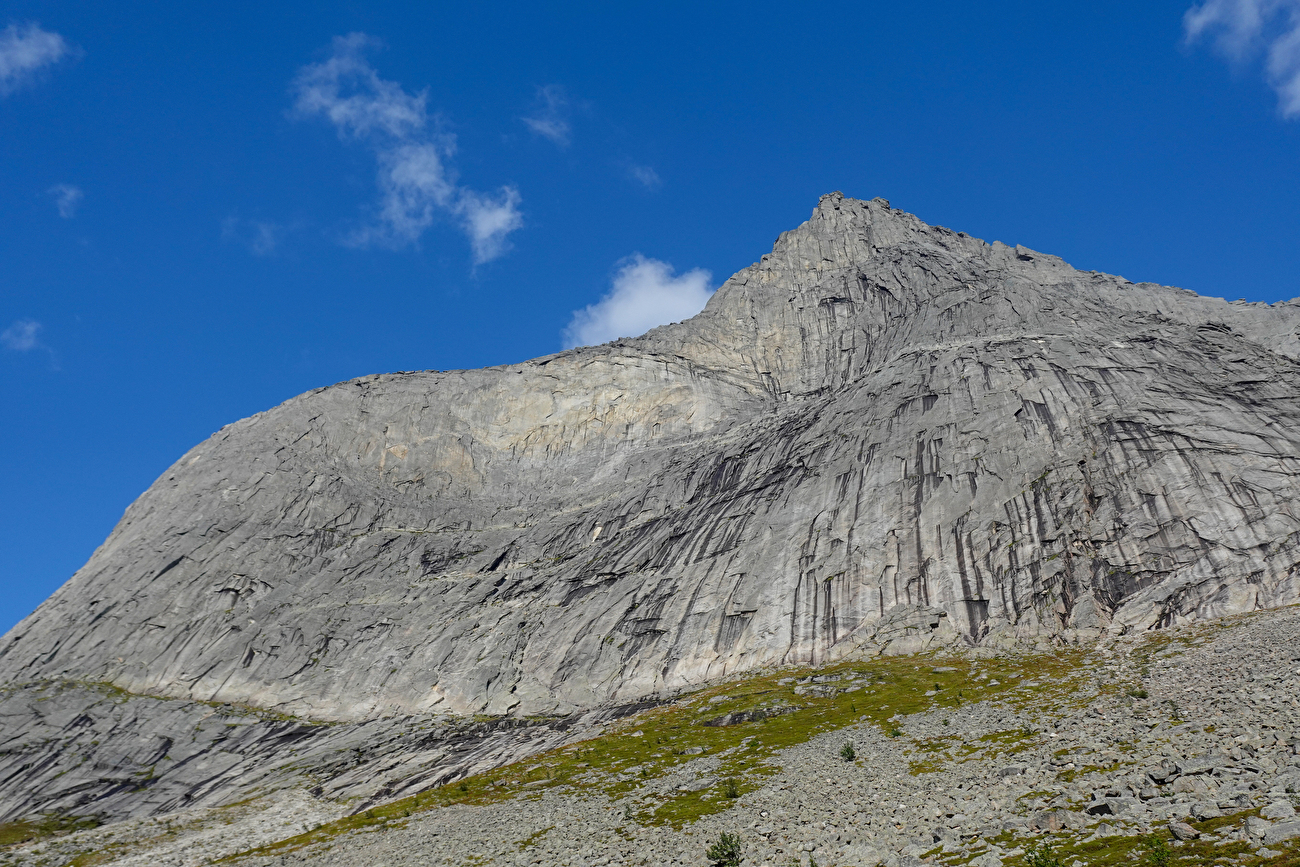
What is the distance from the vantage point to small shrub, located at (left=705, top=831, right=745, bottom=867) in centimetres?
3150

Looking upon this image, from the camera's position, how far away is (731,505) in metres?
96.7

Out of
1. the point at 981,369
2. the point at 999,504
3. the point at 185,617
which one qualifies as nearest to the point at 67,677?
the point at 185,617

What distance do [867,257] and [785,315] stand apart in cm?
2249

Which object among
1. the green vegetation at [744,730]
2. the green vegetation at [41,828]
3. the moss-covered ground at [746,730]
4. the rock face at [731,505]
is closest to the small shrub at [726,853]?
the green vegetation at [744,730]

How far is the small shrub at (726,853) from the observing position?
3150 centimetres

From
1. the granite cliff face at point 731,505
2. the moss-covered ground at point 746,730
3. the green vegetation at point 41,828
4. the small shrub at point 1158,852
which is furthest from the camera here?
the granite cliff face at point 731,505

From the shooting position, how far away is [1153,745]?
107ft

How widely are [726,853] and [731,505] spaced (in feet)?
216

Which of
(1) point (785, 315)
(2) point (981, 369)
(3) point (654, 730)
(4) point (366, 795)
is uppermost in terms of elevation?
(1) point (785, 315)

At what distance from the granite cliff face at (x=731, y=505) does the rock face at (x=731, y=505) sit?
1.18 feet

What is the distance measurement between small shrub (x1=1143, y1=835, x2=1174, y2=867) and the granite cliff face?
45.7m

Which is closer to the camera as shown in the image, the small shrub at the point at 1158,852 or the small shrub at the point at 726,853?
the small shrub at the point at 1158,852

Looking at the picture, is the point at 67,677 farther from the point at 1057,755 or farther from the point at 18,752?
the point at 1057,755

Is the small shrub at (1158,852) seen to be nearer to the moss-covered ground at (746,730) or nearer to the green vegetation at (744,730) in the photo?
the green vegetation at (744,730)
